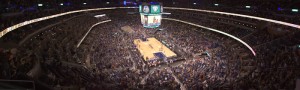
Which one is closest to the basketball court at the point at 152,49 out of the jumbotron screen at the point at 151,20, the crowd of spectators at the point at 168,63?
the crowd of spectators at the point at 168,63

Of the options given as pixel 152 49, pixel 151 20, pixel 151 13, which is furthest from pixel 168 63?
pixel 151 20

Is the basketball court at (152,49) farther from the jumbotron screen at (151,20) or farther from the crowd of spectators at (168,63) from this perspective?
the jumbotron screen at (151,20)

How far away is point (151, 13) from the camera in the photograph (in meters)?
33.1

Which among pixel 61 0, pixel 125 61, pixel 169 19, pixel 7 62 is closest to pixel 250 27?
pixel 125 61

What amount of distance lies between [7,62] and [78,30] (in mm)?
20294

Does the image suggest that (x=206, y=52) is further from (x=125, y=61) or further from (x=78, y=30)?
(x=78, y=30)

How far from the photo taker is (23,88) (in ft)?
19.7

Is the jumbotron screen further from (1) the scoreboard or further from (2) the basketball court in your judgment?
(2) the basketball court

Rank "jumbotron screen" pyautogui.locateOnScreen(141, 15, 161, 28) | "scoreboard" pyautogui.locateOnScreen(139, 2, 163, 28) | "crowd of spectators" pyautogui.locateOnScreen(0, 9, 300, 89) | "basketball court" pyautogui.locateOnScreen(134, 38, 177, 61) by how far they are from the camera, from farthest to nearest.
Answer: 1. "jumbotron screen" pyautogui.locateOnScreen(141, 15, 161, 28)
2. "scoreboard" pyautogui.locateOnScreen(139, 2, 163, 28)
3. "basketball court" pyautogui.locateOnScreen(134, 38, 177, 61)
4. "crowd of spectators" pyautogui.locateOnScreen(0, 9, 300, 89)

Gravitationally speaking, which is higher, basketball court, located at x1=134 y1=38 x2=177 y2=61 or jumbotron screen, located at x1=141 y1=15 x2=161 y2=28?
jumbotron screen, located at x1=141 y1=15 x2=161 y2=28

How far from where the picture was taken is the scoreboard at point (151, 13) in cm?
3300

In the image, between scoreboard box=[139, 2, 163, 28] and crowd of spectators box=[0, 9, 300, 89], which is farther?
scoreboard box=[139, 2, 163, 28]

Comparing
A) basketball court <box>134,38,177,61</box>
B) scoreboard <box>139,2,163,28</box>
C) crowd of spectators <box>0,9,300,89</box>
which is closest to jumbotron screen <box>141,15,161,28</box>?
scoreboard <box>139,2,163,28</box>

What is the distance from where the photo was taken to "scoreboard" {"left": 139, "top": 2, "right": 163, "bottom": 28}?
108 feet
